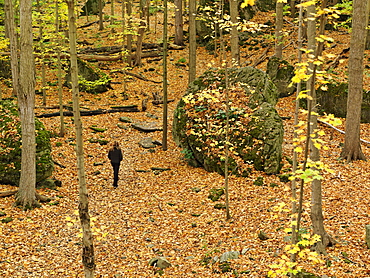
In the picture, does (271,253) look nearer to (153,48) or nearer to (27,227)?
(27,227)

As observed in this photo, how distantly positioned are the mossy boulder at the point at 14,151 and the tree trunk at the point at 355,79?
1067 centimetres

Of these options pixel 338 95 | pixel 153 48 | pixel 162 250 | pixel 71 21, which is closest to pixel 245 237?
pixel 162 250

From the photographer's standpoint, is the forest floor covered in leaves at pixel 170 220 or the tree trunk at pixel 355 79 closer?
the forest floor covered in leaves at pixel 170 220

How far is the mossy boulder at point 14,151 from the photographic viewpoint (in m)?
10.2

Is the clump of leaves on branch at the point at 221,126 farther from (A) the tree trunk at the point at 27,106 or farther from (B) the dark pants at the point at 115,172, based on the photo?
(A) the tree trunk at the point at 27,106

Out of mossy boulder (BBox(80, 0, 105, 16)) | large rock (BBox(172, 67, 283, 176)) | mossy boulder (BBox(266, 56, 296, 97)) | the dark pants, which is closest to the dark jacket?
the dark pants

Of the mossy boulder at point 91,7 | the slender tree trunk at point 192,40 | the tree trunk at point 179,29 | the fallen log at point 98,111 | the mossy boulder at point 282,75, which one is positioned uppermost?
the mossy boulder at point 91,7

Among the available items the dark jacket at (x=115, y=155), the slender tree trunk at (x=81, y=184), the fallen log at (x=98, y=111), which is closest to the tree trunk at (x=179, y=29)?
the fallen log at (x=98, y=111)

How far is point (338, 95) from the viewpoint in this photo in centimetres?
1522

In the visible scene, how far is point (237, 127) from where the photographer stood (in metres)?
12.0

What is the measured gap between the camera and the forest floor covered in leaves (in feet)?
23.3

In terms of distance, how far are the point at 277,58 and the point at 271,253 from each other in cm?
1408

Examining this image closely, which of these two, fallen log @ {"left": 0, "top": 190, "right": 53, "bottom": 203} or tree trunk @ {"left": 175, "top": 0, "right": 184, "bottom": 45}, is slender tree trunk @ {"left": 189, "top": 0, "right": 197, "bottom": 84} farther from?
fallen log @ {"left": 0, "top": 190, "right": 53, "bottom": 203}

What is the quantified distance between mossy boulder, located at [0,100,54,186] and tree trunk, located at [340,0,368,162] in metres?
10.7
